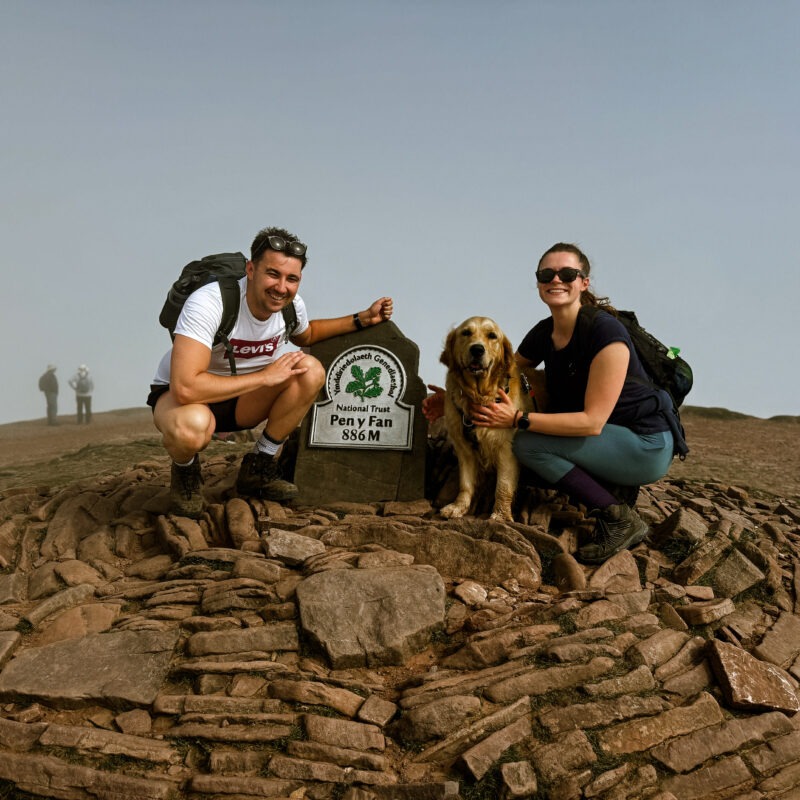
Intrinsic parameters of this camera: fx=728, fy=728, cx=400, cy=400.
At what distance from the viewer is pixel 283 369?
236 inches

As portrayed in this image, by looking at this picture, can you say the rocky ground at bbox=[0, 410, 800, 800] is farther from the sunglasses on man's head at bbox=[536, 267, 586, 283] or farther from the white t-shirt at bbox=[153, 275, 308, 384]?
the sunglasses on man's head at bbox=[536, 267, 586, 283]

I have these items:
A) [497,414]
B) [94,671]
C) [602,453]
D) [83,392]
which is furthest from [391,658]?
[83,392]

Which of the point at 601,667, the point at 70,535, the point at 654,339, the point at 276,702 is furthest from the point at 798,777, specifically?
the point at 70,535

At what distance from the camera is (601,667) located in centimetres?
429

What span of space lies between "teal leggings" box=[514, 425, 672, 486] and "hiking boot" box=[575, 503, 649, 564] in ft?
0.98

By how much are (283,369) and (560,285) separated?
231 centimetres

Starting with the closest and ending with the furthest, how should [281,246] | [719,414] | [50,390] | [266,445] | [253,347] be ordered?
[281,246] < [253,347] < [266,445] < [719,414] < [50,390]

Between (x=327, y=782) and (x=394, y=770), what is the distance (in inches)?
13.7

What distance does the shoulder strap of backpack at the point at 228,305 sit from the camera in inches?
226

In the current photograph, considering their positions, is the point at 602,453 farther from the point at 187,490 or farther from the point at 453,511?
the point at 187,490

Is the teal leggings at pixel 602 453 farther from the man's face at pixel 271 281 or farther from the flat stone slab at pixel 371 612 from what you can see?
the man's face at pixel 271 281

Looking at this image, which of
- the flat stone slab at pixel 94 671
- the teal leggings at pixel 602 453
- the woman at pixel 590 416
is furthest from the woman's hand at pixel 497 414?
the flat stone slab at pixel 94 671

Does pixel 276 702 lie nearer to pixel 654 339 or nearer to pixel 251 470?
pixel 251 470

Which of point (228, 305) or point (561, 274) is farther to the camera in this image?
point (228, 305)
